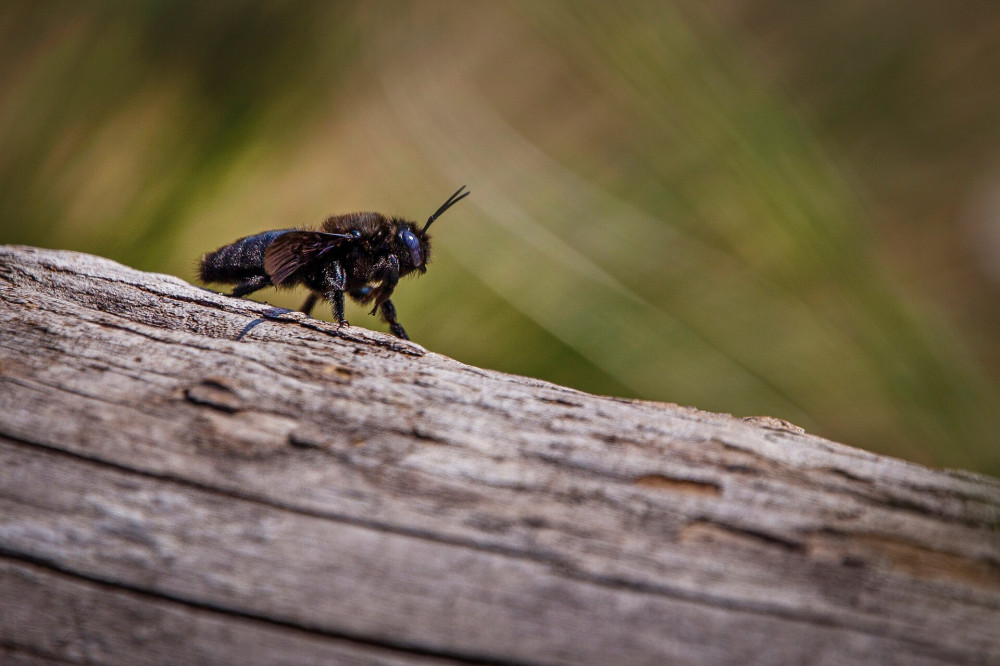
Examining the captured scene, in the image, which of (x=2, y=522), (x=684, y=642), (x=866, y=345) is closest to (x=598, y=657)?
(x=684, y=642)

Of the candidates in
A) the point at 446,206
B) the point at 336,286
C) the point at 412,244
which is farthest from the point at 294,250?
the point at 446,206

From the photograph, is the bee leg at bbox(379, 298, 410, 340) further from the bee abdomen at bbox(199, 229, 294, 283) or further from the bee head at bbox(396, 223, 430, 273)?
the bee abdomen at bbox(199, 229, 294, 283)

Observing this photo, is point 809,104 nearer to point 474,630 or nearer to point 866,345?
point 866,345

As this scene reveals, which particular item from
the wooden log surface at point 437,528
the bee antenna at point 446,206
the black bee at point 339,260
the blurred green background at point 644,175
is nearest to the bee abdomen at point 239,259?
the black bee at point 339,260

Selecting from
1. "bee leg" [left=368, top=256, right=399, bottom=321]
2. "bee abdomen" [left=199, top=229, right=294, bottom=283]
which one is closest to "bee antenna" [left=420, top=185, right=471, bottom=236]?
"bee leg" [left=368, top=256, right=399, bottom=321]

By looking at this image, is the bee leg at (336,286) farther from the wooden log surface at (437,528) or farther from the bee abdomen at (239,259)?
the wooden log surface at (437,528)

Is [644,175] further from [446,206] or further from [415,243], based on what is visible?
[415,243]
